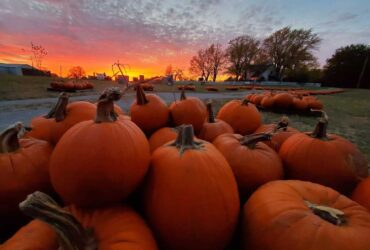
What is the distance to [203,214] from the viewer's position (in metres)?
0.85

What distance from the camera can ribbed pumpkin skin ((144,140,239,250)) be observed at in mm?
853

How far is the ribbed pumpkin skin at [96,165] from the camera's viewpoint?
0.81m

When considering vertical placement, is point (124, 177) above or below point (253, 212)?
above

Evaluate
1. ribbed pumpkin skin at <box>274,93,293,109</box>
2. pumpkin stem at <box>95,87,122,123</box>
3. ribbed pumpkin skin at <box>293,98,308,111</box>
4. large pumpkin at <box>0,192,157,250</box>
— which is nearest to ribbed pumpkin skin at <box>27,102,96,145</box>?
pumpkin stem at <box>95,87,122,123</box>

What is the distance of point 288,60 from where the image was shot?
133 ft

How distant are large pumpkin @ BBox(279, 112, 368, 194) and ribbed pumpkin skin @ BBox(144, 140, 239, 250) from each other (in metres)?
0.60

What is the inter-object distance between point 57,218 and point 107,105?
0.42 m

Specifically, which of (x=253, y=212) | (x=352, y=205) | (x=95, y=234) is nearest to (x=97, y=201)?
(x=95, y=234)

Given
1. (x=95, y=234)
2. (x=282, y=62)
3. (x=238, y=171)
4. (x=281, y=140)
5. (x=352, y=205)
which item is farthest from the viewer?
(x=282, y=62)

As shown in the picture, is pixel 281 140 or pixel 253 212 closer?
pixel 253 212

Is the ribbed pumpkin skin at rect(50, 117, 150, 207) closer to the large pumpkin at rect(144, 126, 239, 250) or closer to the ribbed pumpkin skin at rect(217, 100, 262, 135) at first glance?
the large pumpkin at rect(144, 126, 239, 250)

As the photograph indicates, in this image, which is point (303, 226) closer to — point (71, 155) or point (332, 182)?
point (332, 182)

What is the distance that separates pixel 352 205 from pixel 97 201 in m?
0.99

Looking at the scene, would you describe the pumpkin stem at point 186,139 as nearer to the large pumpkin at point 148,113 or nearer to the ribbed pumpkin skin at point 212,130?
the large pumpkin at point 148,113
